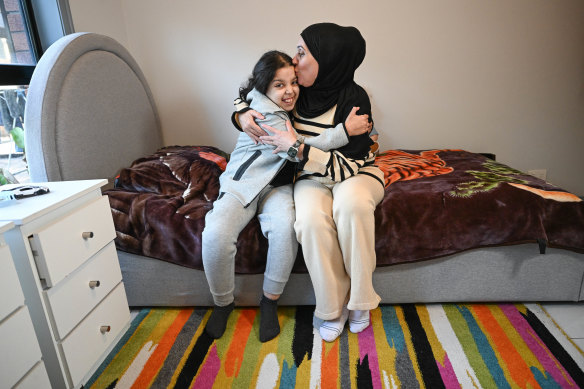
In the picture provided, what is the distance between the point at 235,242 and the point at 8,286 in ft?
2.07

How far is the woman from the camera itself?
3.95 ft

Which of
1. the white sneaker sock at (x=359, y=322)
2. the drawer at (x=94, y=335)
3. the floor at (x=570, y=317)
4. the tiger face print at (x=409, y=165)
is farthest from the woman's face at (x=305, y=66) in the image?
the floor at (x=570, y=317)

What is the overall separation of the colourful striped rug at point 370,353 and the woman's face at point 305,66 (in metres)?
0.90

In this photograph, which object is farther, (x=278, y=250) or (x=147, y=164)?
(x=147, y=164)

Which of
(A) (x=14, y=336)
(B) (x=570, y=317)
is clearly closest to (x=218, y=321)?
(A) (x=14, y=336)

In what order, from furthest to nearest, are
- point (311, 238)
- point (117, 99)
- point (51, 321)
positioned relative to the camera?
point (117, 99), point (311, 238), point (51, 321)

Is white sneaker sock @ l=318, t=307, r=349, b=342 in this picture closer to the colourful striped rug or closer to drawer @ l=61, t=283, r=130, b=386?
the colourful striped rug

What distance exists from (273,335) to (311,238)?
1.25 feet

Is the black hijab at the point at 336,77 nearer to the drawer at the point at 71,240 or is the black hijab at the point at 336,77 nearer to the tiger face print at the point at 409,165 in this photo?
the tiger face print at the point at 409,165

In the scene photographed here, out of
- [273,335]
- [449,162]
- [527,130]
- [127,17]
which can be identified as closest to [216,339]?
[273,335]

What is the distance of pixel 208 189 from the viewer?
1596mm

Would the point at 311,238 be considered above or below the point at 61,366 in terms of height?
above

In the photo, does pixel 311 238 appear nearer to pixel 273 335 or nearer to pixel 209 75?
pixel 273 335

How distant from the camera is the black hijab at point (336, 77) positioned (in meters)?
1.29
